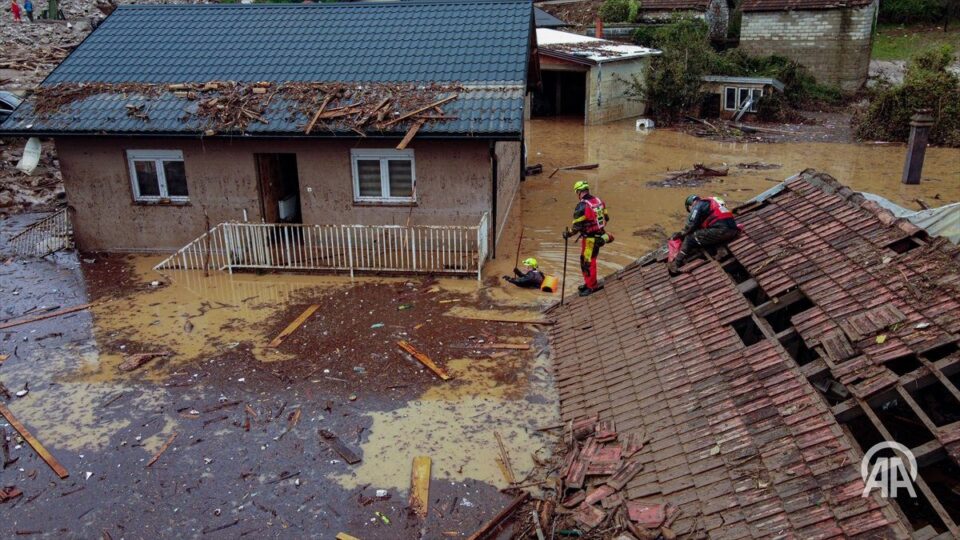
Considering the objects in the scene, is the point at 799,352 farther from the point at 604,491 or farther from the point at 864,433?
the point at 604,491

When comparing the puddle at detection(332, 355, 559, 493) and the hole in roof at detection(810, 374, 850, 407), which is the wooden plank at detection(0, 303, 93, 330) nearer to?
the puddle at detection(332, 355, 559, 493)

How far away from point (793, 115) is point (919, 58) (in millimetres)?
5071

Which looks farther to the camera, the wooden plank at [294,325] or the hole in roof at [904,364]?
the wooden plank at [294,325]

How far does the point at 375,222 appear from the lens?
542 inches

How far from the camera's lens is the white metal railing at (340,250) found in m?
13.0

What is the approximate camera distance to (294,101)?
44.6 feet

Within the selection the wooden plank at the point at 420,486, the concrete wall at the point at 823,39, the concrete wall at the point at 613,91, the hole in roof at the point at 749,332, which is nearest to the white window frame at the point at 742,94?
the concrete wall at the point at 613,91

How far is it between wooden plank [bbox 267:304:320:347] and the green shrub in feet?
121

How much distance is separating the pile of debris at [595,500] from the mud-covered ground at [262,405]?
47 cm

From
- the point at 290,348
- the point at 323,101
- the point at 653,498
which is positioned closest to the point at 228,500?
the point at 290,348

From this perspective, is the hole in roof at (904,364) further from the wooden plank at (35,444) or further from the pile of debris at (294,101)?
the pile of debris at (294,101)

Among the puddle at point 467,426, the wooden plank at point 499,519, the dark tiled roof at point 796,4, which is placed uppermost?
the dark tiled roof at point 796,4

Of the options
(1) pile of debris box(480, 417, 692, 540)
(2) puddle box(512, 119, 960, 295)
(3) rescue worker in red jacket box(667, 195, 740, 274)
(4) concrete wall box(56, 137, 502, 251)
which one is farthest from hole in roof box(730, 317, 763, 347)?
(4) concrete wall box(56, 137, 502, 251)

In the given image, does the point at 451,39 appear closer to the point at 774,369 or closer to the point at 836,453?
the point at 774,369
